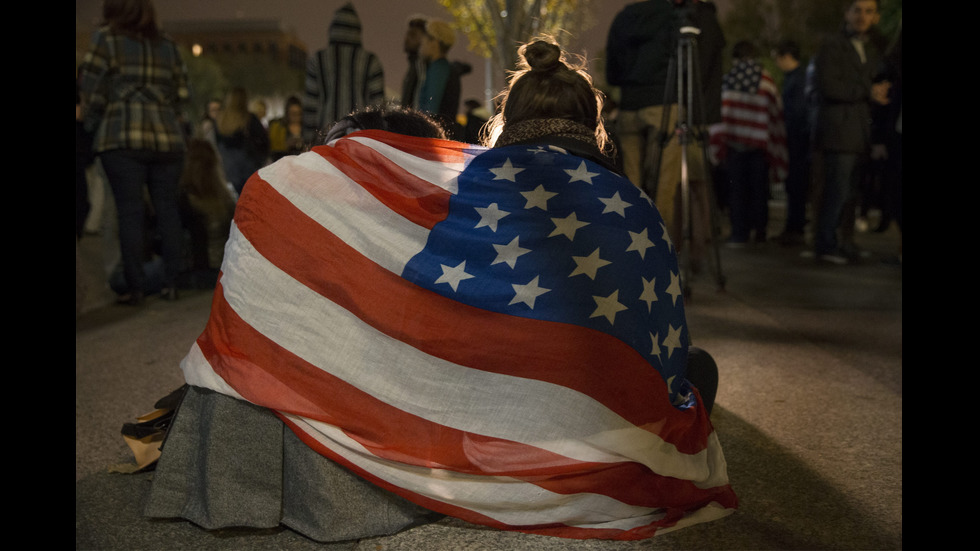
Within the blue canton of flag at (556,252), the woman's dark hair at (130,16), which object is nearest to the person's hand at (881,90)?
the woman's dark hair at (130,16)

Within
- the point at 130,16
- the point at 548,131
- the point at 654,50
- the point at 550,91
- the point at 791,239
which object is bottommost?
the point at 791,239

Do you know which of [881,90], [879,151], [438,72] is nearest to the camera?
[438,72]

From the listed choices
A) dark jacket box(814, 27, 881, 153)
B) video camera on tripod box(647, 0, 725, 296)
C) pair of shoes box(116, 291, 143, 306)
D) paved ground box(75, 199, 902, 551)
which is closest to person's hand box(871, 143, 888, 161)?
dark jacket box(814, 27, 881, 153)

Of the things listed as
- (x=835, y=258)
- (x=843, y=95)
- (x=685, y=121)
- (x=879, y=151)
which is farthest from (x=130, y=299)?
(x=879, y=151)

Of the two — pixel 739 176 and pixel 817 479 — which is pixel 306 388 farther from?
pixel 739 176

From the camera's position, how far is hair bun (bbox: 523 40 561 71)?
8.68 feet

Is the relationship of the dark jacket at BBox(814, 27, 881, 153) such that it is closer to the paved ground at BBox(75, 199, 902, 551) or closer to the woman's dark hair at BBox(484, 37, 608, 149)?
the paved ground at BBox(75, 199, 902, 551)

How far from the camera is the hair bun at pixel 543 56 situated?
2.64 m

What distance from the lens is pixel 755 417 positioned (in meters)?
3.40

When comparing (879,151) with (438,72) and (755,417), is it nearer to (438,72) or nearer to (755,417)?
(438,72)

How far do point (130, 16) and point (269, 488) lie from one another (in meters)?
4.46

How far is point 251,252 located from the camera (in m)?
2.39
